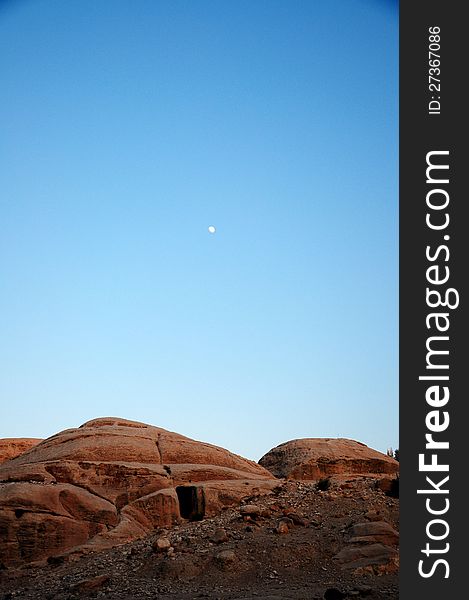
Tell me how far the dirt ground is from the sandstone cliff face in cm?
1847

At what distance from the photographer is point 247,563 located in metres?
16.2

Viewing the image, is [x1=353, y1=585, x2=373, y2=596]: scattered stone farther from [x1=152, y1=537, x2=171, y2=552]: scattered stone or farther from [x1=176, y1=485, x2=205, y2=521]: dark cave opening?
[x1=176, y1=485, x2=205, y2=521]: dark cave opening

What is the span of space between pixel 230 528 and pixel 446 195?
488 inches

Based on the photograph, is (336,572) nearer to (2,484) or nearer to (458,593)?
(458,593)

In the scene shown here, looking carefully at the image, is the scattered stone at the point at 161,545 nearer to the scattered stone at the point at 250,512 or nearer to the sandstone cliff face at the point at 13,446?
the scattered stone at the point at 250,512

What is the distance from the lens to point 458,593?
28.8ft

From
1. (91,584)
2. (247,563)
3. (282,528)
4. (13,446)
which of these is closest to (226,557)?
(247,563)

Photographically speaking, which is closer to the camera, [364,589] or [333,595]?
[333,595]

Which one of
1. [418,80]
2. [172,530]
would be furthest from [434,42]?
[172,530]

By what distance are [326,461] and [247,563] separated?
13.3 meters

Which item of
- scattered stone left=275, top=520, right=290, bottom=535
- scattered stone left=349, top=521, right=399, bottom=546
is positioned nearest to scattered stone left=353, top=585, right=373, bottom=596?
scattered stone left=349, top=521, right=399, bottom=546

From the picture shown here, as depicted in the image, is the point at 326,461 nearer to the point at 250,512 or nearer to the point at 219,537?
the point at 250,512

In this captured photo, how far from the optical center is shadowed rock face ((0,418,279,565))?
20.0 metres

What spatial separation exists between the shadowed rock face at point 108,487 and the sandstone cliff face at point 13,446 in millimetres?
10888
